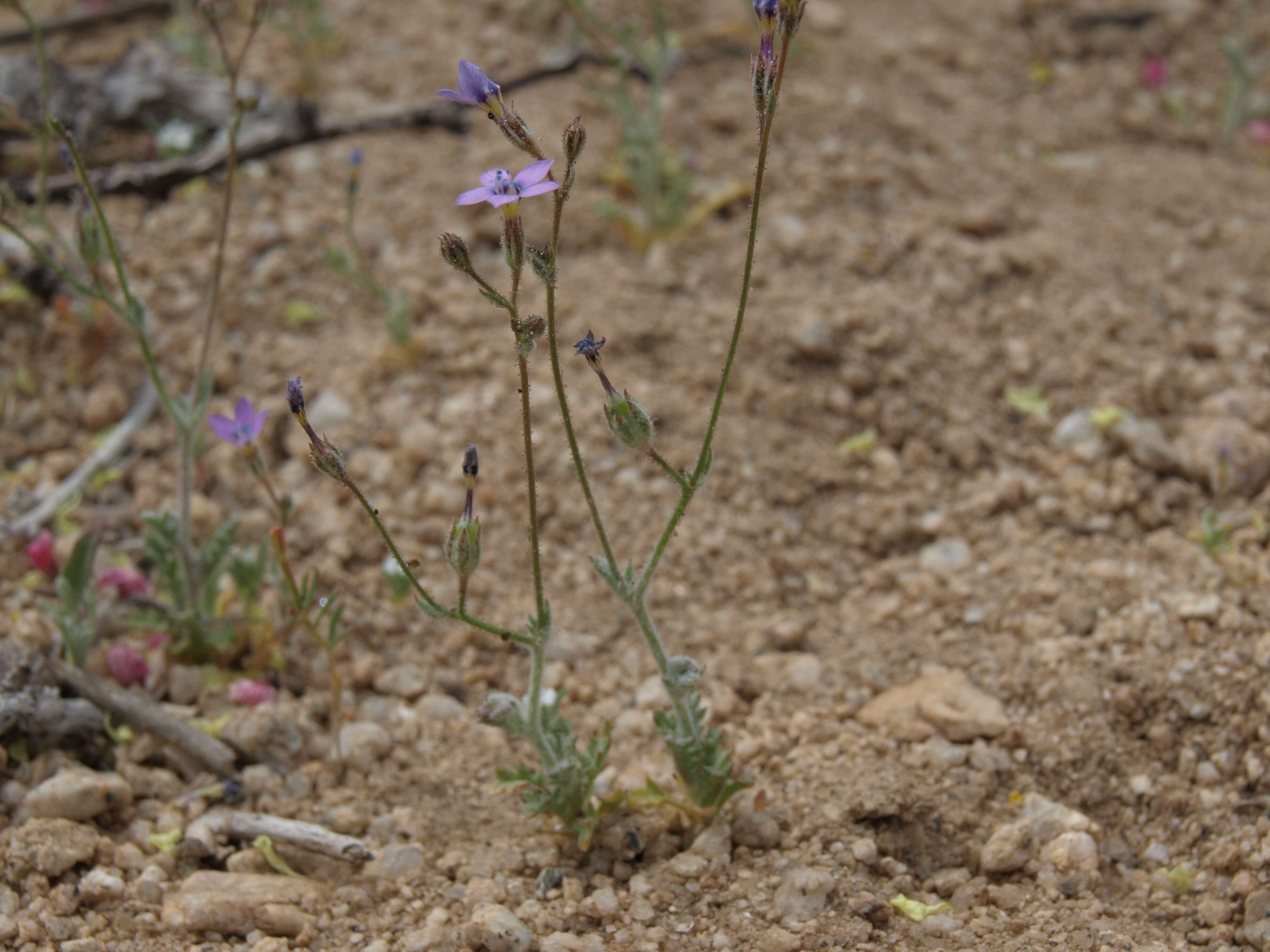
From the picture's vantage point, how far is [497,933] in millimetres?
2055

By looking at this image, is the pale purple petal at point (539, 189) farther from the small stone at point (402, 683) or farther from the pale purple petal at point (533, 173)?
the small stone at point (402, 683)

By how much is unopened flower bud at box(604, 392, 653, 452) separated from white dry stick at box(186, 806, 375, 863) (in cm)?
105

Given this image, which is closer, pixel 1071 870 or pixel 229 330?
pixel 1071 870

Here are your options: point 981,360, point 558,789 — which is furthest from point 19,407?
point 981,360

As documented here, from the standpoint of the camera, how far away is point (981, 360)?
3600 mm

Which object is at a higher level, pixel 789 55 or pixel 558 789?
pixel 789 55

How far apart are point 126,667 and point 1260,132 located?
179 inches

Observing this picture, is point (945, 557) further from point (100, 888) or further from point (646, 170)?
point (100, 888)

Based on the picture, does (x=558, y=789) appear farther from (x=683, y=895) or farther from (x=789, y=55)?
(x=789, y=55)

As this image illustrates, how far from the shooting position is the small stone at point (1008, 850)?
7.39 feet

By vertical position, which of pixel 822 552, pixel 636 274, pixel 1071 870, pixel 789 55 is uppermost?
pixel 789 55

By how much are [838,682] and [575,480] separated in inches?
38.1

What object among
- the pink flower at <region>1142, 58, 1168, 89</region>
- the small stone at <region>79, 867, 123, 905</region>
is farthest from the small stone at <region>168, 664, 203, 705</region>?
the pink flower at <region>1142, 58, 1168, 89</region>

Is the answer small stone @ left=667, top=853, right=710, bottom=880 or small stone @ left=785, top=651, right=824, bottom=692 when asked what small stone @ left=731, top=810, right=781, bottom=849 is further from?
small stone @ left=785, top=651, right=824, bottom=692
